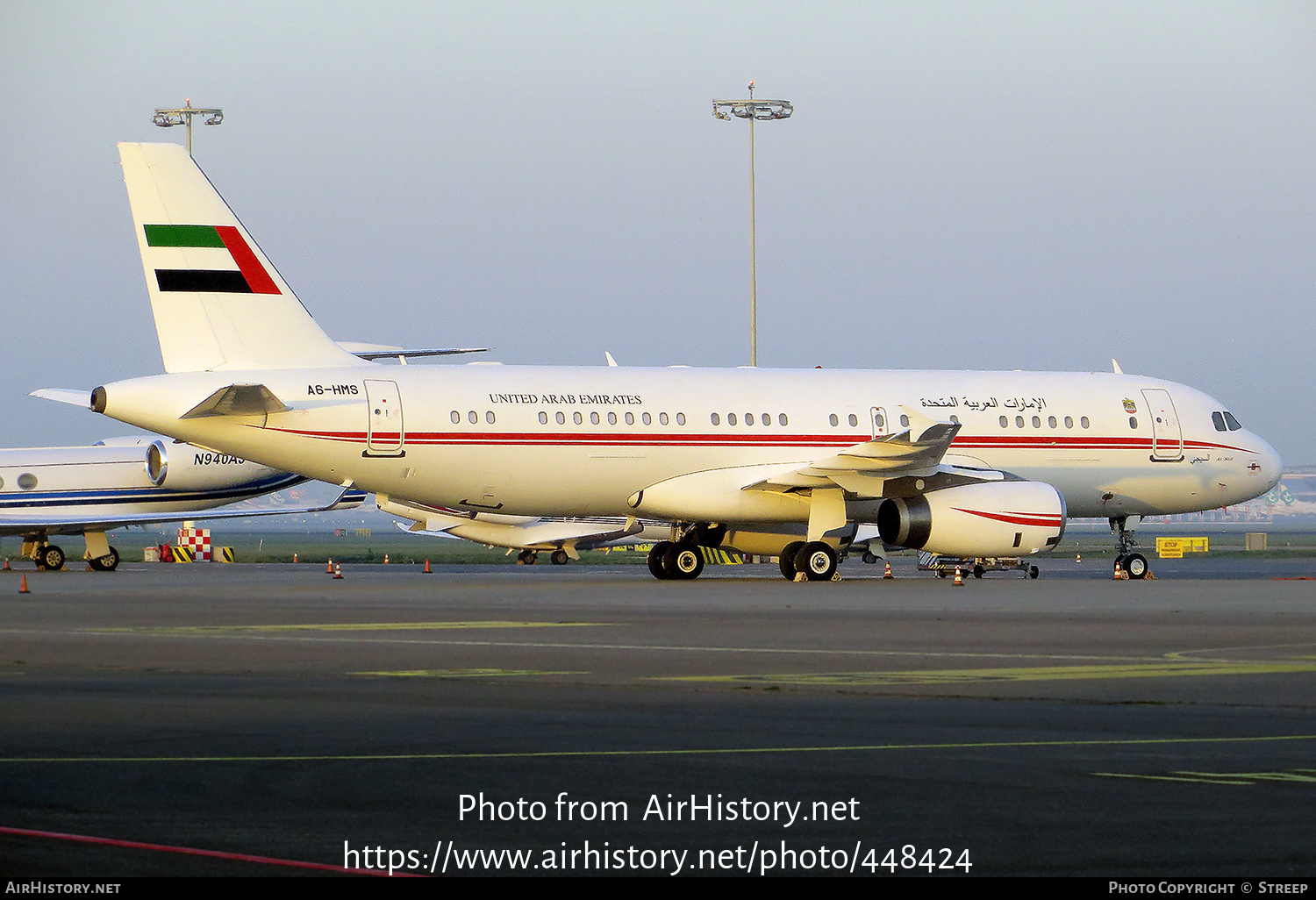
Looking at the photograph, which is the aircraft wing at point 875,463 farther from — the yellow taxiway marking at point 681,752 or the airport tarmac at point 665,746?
the yellow taxiway marking at point 681,752

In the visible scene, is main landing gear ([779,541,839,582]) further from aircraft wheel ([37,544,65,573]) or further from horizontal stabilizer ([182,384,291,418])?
aircraft wheel ([37,544,65,573])

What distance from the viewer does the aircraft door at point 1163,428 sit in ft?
119

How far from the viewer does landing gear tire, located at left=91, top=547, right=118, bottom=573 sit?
46969 millimetres

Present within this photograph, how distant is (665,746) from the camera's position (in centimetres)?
946

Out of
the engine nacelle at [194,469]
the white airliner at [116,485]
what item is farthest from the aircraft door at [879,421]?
the engine nacelle at [194,469]

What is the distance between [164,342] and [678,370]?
9.80 m

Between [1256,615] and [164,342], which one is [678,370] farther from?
[1256,615]

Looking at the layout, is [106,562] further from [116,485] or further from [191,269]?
[191,269]

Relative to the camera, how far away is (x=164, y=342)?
29.0 m

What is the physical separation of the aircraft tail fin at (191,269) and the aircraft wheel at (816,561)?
10.5m

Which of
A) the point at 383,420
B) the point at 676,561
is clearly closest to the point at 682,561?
the point at 676,561

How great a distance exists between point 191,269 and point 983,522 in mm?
14937

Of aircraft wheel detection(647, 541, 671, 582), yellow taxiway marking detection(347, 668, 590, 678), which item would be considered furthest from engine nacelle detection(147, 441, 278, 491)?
yellow taxiway marking detection(347, 668, 590, 678)

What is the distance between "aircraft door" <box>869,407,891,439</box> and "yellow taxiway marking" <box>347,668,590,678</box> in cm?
2008
